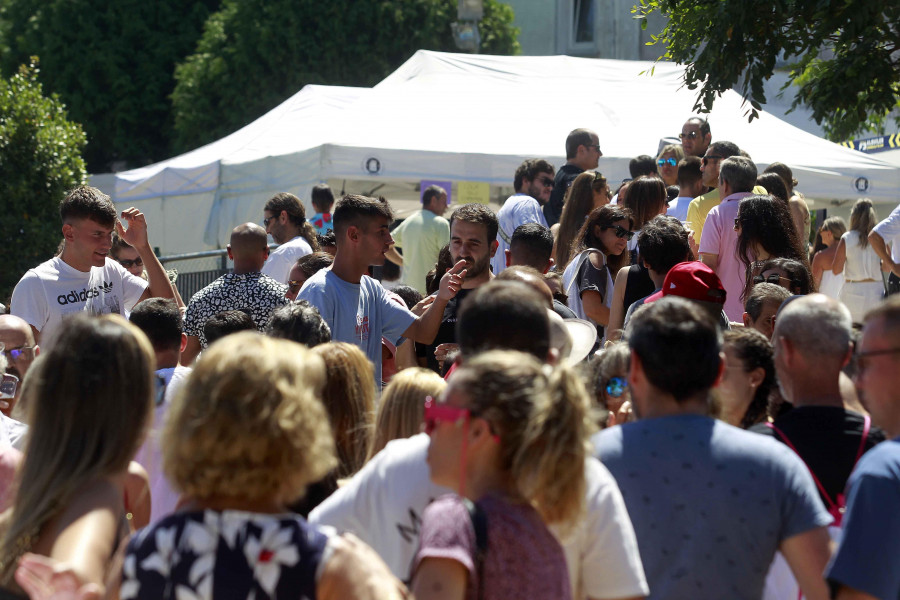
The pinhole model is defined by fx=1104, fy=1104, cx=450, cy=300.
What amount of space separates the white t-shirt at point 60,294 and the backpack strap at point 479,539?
13.8ft

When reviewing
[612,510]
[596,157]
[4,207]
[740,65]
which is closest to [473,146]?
[596,157]

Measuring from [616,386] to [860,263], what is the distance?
6.53m

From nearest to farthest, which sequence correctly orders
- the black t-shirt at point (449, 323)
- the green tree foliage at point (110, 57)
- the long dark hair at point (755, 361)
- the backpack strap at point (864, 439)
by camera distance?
the backpack strap at point (864, 439)
the long dark hair at point (755, 361)
the black t-shirt at point (449, 323)
the green tree foliage at point (110, 57)

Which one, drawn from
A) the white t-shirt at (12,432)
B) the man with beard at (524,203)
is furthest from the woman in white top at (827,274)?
the white t-shirt at (12,432)

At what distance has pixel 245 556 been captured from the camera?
7.27 feet

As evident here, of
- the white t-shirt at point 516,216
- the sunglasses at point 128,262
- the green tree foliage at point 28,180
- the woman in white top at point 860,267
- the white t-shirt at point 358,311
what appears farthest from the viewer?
the green tree foliage at point 28,180

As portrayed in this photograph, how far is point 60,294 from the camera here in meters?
6.15

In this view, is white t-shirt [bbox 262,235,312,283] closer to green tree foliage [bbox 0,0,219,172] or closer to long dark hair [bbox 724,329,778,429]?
long dark hair [bbox 724,329,778,429]

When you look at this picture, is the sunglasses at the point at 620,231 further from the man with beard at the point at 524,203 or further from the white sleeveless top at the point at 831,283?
the white sleeveless top at the point at 831,283

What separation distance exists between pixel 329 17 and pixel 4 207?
14.7 m

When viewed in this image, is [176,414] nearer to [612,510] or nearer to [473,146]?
[612,510]

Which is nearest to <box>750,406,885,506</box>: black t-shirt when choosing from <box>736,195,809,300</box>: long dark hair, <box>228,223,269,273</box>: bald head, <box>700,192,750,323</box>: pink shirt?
<box>736,195,809,300</box>: long dark hair

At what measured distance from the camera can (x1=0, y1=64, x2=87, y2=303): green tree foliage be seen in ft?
47.8

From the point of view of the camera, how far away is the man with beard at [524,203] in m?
8.83
